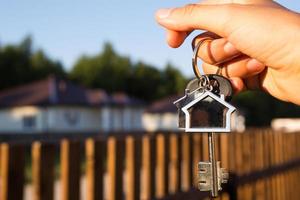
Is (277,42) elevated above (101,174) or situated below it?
above

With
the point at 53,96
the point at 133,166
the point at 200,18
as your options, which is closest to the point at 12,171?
the point at 133,166

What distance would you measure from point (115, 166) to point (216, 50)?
6.46ft

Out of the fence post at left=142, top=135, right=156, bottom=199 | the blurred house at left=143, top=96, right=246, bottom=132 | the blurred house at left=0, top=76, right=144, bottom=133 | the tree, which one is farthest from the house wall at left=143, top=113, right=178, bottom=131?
the fence post at left=142, top=135, right=156, bottom=199

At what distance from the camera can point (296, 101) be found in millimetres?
1182

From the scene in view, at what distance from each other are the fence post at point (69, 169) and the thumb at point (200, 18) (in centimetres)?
165

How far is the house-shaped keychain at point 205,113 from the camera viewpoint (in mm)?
838

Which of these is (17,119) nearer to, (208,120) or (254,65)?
(254,65)

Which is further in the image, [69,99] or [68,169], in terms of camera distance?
[69,99]

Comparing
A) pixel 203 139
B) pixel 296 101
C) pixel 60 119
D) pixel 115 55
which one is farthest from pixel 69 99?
pixel 296 101

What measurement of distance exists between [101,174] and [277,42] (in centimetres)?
197

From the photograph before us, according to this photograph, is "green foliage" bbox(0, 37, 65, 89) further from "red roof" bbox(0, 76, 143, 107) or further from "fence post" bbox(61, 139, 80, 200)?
"fence post" bbox(61, 139, 80, 200)

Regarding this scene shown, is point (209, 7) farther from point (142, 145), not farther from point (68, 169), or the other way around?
point (142, 145)

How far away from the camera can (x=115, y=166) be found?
292 cm

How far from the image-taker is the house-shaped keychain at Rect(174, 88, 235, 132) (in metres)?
0.84
